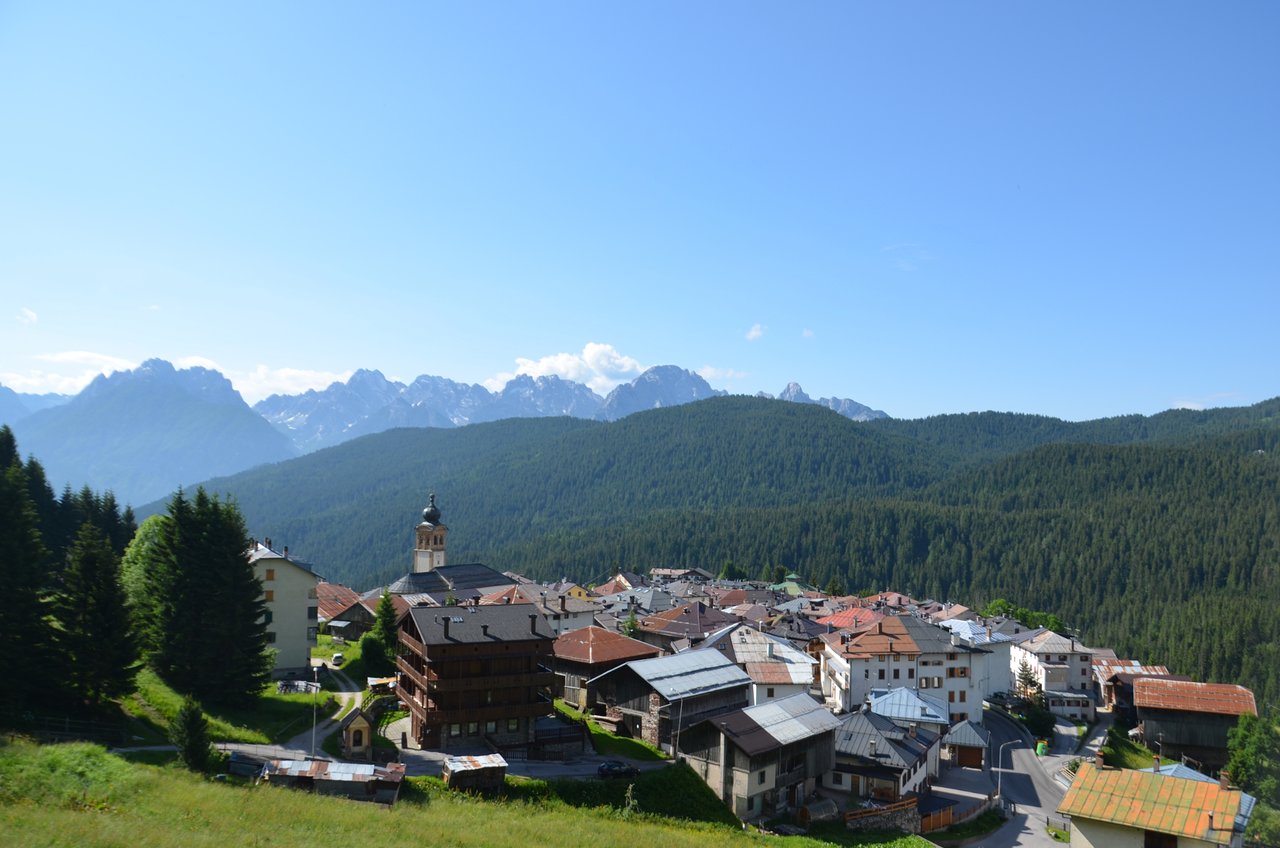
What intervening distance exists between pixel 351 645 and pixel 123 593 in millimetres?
34297

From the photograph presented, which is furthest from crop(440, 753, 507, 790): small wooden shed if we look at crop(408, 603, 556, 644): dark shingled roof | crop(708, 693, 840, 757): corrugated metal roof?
crop(708, 693, 840, 757): corrugated metal roof

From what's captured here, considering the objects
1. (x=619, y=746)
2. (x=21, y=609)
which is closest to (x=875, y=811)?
(x=619, y=746)

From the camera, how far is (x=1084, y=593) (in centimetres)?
18488

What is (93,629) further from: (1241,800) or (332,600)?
(1241,800)

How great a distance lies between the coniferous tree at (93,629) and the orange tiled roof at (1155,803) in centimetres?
4617

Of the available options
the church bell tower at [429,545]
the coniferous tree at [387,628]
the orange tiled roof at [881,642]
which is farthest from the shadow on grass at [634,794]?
the church bell tower at [429,545]

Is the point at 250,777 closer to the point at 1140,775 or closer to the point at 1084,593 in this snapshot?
the point at 1140,775

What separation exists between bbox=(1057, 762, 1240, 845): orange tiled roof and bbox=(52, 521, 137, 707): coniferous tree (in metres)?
46.2

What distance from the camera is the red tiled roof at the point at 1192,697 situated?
82.4 m

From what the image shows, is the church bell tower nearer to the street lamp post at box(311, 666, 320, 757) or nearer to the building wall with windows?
the street lamp post at box(311, 666, 320, 757)

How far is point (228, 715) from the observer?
154 feet

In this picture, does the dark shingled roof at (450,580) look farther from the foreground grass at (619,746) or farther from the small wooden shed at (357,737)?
the small wooden shed at (357,737)

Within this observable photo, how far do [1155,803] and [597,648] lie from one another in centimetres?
3762

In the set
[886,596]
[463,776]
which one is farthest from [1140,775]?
[886,596]
